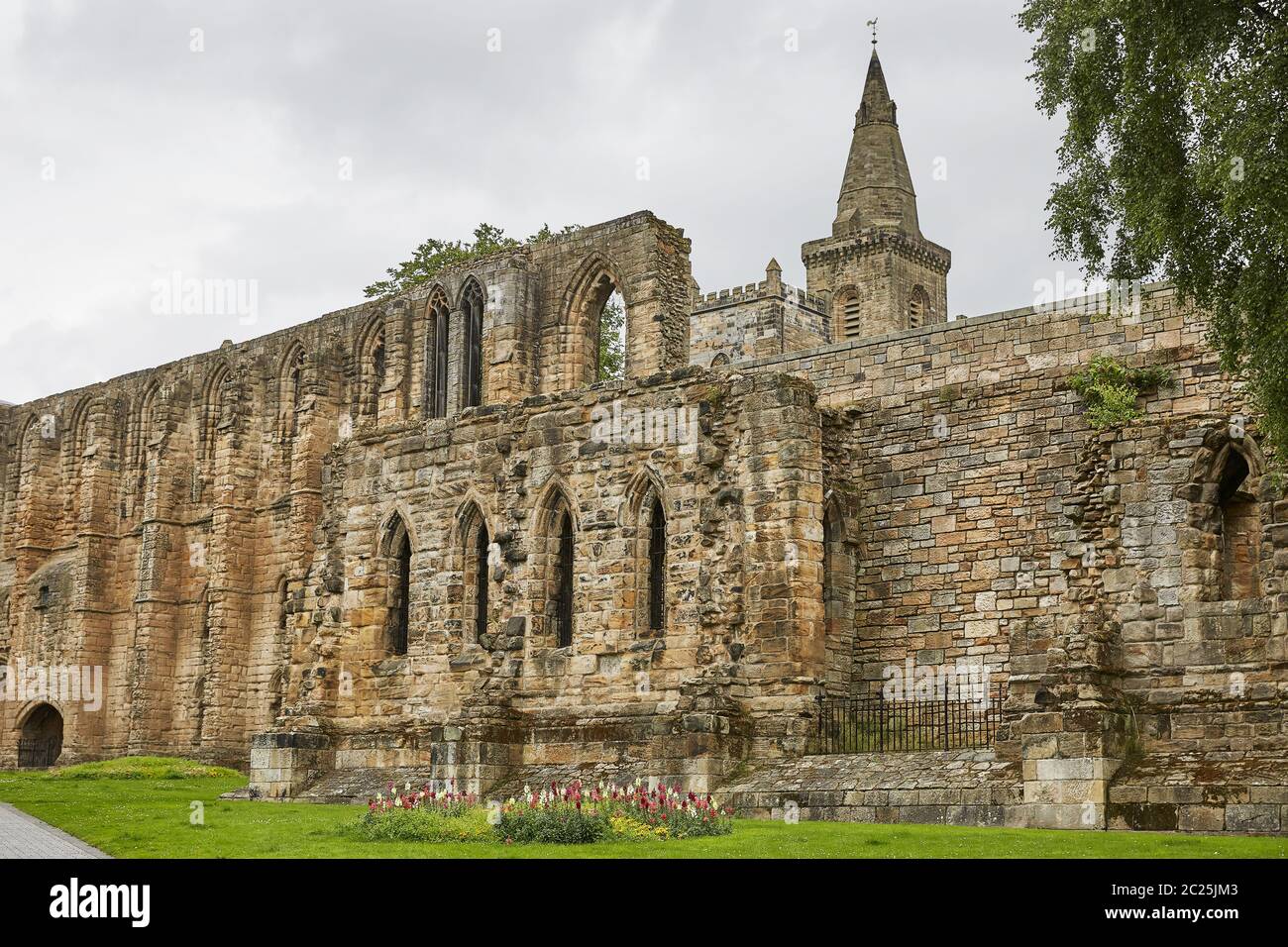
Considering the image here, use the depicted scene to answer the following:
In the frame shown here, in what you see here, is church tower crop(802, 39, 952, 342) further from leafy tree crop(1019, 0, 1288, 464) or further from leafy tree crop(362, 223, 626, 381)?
leafy tree crop(1019, 0, 1288, 464)

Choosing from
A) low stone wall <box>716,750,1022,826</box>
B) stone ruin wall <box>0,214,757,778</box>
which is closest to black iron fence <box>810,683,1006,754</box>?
low stone wall <box>716,750,1022,826</box>

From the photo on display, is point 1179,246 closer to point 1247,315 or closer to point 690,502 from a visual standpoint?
point 1247,315

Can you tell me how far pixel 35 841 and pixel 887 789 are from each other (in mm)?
10262

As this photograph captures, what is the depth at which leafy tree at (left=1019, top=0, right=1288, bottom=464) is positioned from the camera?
17.4 meters

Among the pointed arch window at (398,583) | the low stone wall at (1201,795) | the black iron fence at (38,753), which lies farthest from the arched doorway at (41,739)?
the low stone wall at (1201,795)

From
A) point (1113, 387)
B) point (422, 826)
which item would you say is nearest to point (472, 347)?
point (1113, 387)

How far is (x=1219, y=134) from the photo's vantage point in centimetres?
1805

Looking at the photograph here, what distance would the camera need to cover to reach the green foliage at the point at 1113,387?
24.5 metres

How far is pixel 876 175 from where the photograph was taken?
75750 mm

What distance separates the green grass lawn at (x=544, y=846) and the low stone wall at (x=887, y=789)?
817 millimetres

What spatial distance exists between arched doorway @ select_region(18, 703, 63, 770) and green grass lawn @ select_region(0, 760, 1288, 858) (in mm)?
29672

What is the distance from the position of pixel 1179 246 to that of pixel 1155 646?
482cm

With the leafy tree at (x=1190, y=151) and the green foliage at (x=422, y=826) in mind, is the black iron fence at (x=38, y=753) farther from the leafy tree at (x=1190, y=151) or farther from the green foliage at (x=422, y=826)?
the leafy tree at (x=1190, y=151)
